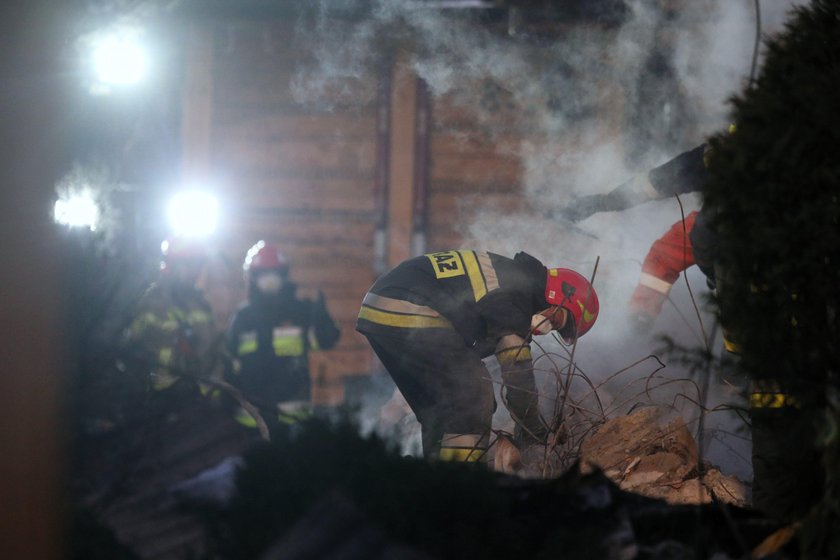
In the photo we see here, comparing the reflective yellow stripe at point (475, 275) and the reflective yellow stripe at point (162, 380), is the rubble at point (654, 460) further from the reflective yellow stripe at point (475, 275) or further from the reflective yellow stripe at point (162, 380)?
the reflective yellow stripe at point (162, 380)

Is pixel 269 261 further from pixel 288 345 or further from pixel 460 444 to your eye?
pixel 460 444

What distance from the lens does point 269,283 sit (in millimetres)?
8602

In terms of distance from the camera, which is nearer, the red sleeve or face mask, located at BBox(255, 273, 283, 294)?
the red sleeve

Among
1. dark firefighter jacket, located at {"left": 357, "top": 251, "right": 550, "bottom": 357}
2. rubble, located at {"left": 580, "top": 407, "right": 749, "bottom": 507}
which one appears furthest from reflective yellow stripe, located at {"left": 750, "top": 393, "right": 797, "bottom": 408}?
dark firefighter jacket, located at {"left": 357, "top": 251, "right": 550, "bottom": 357}

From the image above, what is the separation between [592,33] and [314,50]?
118 inches

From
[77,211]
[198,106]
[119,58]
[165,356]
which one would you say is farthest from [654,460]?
[198,106]

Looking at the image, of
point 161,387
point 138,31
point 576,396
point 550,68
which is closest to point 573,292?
point 576,396

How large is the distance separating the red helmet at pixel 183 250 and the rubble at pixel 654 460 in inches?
212

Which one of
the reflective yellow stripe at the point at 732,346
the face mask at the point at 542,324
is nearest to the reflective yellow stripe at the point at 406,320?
the face mask at the point at 542,324

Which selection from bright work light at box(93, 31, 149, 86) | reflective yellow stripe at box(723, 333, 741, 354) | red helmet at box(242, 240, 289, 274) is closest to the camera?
reflective yellow stripe at box(723, 333, 741, 354)

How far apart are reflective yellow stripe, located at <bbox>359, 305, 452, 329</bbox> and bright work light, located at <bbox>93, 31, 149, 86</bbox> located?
2.14 metres

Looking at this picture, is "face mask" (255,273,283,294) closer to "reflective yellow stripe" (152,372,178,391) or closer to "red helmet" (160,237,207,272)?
"red helmet" (160,237,207,272)

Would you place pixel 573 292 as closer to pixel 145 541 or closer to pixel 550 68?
pixel 145 541

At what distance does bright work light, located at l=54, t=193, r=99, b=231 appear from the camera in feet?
8.55
